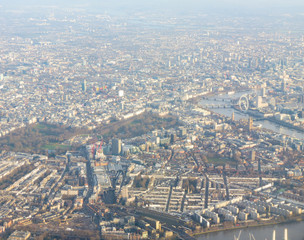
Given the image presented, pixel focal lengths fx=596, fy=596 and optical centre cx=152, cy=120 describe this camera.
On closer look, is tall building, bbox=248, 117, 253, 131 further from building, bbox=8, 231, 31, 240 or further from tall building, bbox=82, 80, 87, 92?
building, bbox=8, 231, 31, 240

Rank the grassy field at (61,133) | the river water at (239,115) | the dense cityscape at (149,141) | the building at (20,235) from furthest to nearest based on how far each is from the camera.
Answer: the river water at (239,115) < the grassy field at (61,133) < the dense cityscape at (149,141) < the building at (20,235)

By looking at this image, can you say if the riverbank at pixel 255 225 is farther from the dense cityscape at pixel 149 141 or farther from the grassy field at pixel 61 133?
the grassy field at pixel 61 133

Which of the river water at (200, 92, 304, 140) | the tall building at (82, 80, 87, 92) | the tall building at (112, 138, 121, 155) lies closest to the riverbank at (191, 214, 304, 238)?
the tall building at (112, 138, 121, 155)

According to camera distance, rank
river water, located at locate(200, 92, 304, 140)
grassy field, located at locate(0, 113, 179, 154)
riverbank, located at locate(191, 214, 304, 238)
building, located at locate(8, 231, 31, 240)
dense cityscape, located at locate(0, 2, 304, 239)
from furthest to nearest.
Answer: river water, located at locate(200, 92, 304, 140)
grassy field, located at locate(0, 113, 179, 154)
dense cityscape, located at locate(0, 2, 304, 239)
riverbank, located at locate(191, 214, 304, 238)
building, located at locate(8, 231, 31, 240)

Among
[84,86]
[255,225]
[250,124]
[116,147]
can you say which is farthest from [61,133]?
[255,225]

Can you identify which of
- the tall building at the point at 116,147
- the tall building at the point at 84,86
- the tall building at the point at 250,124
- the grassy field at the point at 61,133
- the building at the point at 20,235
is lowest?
the tall building at the point at 84,86

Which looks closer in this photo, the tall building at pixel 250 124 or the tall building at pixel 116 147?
the tall building at pixel 116 147

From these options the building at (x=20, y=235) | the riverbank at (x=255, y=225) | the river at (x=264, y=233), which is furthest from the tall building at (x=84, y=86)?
the river at (x=264, y=233)

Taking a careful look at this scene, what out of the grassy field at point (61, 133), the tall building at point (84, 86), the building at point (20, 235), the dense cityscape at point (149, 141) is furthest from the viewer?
the tall building at point (84, 86)
